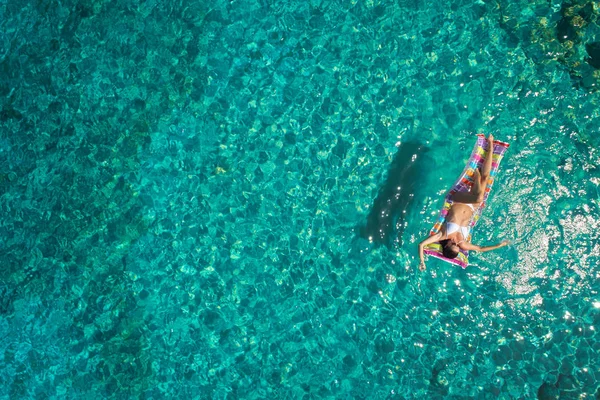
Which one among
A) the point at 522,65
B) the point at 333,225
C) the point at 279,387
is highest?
the point at 522,65

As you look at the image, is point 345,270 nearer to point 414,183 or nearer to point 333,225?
point 333,225

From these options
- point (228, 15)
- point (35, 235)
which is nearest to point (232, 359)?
point (35, 235)

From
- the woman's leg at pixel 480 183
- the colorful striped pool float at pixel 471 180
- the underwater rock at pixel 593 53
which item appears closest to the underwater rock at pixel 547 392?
the colorful striped pool float at pixel 471 180

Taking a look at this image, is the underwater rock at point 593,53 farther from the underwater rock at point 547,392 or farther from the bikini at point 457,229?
the underwater rock at point 547,392

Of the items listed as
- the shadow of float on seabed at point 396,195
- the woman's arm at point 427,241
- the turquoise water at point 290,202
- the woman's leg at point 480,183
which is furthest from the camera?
the shadow of float on seabed at point 396,195

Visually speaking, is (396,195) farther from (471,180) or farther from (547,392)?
(547,392)

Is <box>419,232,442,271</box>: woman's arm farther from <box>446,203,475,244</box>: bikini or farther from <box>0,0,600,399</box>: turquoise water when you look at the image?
<box>0,0,600,399</box>: turquoise water

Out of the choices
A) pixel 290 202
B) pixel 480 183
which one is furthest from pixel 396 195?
pixel 290 202

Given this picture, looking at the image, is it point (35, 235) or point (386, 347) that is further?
point (35, 235)

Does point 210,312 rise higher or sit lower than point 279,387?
higher
